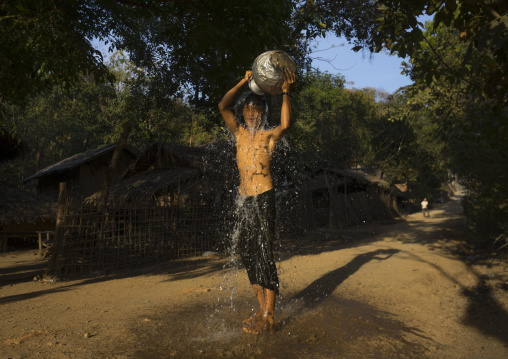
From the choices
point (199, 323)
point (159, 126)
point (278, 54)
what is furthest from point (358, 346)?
point (159, 126)

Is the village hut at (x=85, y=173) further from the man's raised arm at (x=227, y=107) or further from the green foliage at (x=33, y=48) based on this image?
the man's raised arm at (x=227, y=107)

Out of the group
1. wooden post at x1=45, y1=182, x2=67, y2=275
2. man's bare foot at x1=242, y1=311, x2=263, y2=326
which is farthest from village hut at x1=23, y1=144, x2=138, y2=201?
man's bare foot at x1=242, y1=311, x2=263, y2=326

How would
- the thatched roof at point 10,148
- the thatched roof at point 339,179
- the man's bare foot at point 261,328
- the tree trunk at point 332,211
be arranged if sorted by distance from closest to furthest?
the man's bare foot at point 261,328
the thatched roof at point 10,148
the tree trunk at point 332,211
the thatched roof at point 339,179

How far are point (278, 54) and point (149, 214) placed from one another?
6921 millimetres

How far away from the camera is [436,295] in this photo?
5379 mm

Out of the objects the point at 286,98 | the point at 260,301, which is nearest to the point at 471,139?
the point at 286,98

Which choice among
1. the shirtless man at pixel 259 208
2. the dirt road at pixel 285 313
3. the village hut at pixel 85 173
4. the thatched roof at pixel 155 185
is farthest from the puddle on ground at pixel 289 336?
the village hut at pixel 85 173

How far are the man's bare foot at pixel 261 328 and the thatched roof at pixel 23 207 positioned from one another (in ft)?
36.9

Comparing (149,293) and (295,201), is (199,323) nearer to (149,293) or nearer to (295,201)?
(149,293)

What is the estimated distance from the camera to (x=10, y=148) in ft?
38.1

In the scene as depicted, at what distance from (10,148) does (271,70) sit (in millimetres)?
11083

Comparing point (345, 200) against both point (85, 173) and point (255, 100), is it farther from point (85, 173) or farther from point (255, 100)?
point (255, 100)

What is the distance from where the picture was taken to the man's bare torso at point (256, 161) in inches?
143

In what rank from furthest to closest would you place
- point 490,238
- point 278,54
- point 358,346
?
point 490,238 < point 278,54 < point 358,346
